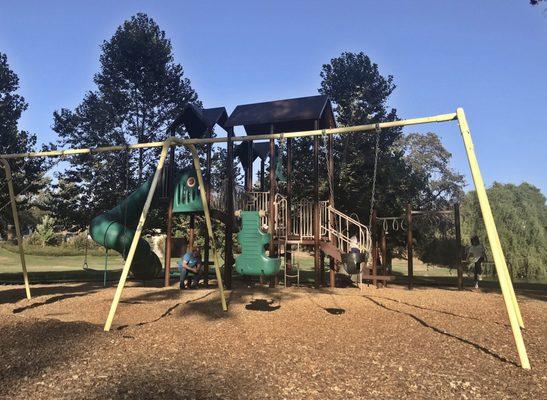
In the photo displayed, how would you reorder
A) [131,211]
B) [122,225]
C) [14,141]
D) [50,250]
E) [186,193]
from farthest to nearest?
[50,250], [14,141], [131,211], [122,225], [186,193]

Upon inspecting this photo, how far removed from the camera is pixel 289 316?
885 centimetres

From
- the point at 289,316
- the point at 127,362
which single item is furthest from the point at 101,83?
the point at 127,362

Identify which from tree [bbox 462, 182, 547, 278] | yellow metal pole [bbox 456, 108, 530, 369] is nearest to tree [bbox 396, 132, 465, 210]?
tree [bbox 462, 182, 547, 278]

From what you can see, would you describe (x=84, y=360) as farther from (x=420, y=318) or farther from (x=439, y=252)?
(x=439, y=252)

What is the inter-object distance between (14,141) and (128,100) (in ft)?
23.9

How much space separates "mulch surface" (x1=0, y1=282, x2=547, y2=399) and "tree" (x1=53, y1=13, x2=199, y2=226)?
16887 mm

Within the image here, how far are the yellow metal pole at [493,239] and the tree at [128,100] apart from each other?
21.3 metres

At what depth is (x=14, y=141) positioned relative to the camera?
2272 centimetres

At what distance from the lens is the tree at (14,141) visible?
22.5m

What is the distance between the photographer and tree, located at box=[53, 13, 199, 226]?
85.0ft

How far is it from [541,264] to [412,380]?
2489cm

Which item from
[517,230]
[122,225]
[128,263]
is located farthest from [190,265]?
[517,230]

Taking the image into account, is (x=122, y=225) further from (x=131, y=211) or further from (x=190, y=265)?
(x=190, y=265)

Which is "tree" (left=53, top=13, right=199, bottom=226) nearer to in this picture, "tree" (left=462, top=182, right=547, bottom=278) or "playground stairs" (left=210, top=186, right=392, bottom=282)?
"playground stairs" (left=210, top=186, right=392, bottom=282)
